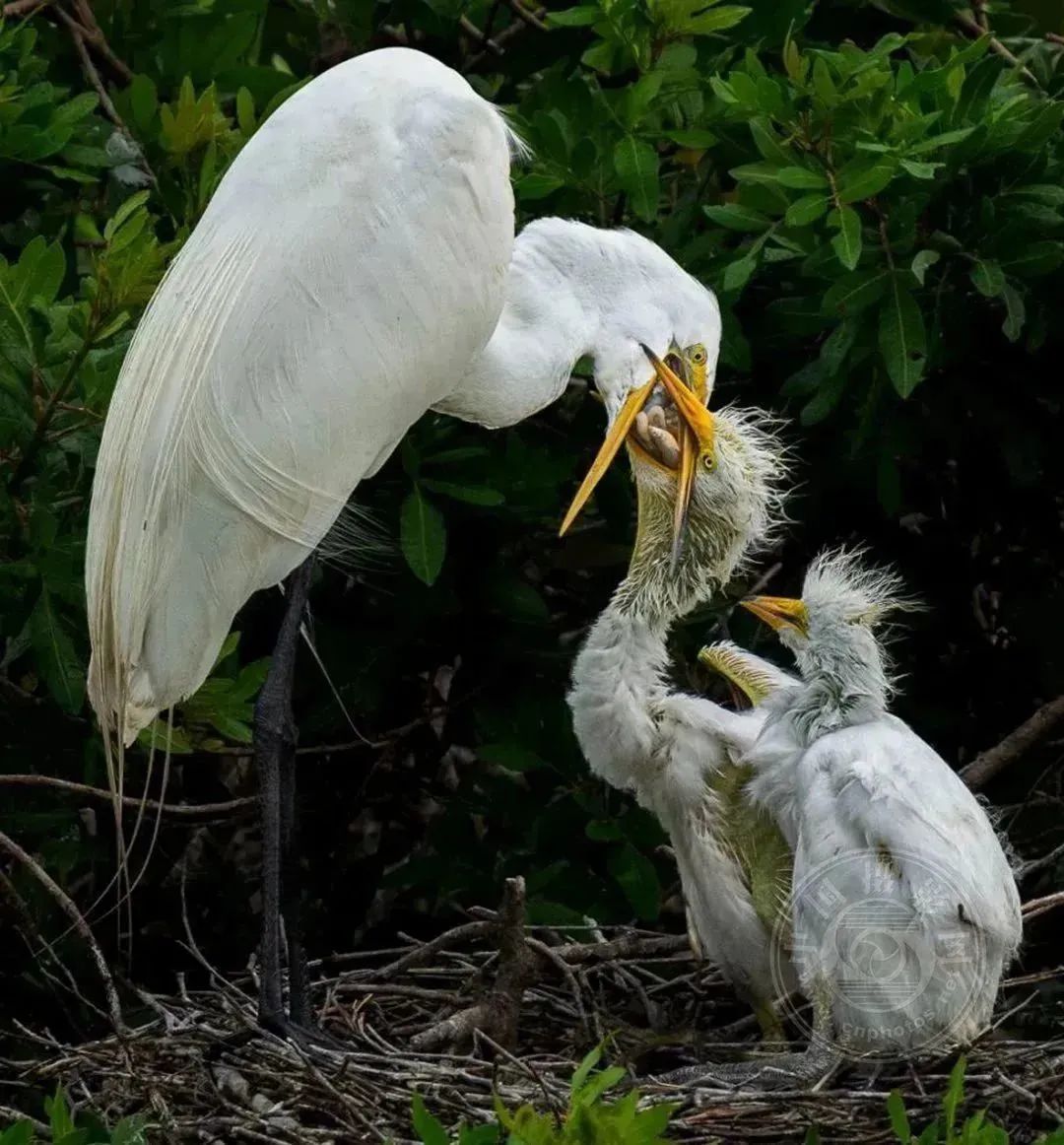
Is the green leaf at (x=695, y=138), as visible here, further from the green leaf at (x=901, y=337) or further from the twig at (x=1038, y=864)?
Result: the twig at (x=1038, y=864)

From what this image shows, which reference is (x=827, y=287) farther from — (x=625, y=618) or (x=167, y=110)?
(x=167, y=110)

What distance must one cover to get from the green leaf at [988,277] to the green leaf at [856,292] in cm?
16

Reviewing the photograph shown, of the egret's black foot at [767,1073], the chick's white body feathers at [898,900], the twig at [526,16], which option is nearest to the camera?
the chick's white body feathers at [898,900]

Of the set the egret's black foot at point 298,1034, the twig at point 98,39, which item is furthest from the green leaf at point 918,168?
the egret's black foot at point 298,1034

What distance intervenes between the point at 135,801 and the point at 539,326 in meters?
1.17

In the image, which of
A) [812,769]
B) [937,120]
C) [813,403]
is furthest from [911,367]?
[812,769]

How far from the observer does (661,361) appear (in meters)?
3.99

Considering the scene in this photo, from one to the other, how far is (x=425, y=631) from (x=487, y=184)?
2.98 feet

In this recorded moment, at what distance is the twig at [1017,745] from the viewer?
3953 millimetres

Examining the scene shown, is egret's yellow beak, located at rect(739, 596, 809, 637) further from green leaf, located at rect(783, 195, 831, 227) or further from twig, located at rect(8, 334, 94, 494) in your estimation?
twig, located at rect(8, 334, 94, 494)

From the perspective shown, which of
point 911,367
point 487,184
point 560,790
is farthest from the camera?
point 560,790

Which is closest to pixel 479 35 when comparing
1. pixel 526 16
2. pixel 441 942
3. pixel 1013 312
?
pixel 526 16

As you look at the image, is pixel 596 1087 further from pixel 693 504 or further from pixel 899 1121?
pixel 693 504

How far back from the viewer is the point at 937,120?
12.2 feet
